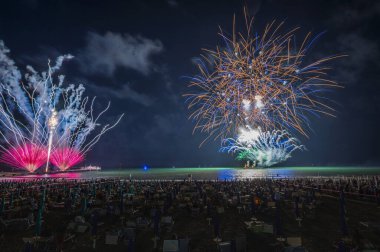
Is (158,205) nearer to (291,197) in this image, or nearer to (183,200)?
(183,200)

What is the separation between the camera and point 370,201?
20.4m

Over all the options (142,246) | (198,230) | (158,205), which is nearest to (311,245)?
(198,230)

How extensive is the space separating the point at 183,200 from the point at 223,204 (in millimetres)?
2921

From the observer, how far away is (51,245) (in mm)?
10773

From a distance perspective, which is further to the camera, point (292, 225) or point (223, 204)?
point (223, 204)

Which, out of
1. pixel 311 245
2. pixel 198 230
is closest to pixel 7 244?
pixel 198 230

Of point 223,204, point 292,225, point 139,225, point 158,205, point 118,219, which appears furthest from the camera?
point 223,204

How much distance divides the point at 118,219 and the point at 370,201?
19.2 m

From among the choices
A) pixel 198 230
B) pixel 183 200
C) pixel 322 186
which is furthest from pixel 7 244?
pixel 322 186

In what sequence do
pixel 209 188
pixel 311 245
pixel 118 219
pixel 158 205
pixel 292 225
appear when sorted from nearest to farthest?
A: pixel 311 245 < pixel 292 225 < pixel 118 219 < pixel 158 205 < pixel 209 188

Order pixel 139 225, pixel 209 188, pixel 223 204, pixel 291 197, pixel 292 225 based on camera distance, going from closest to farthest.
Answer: pixel 139 225 < pixel 292 225 < pixel 223 204 < pixel 291 197 < pixel 209 188

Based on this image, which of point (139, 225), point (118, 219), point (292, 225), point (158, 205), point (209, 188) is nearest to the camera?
point (139, 225)

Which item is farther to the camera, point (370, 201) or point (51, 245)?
point (370, 201)

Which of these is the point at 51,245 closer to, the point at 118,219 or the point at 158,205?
the point at 118,219
